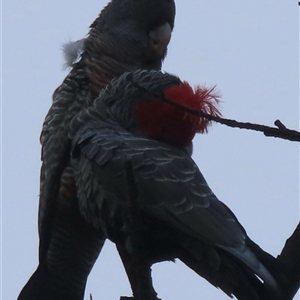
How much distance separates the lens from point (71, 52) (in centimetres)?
446

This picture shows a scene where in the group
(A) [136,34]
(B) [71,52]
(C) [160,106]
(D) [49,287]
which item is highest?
(A) [136,34]

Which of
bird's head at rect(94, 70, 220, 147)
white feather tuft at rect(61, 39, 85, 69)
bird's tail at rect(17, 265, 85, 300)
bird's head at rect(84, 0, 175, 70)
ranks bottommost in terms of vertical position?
bird's tail at rect(17, 265, 85, 300)

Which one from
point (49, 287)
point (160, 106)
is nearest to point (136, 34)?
point (160, 106)

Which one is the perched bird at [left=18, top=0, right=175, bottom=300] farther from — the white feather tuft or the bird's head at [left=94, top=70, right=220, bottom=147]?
the bird's head at [left=94, top=70, right=220, bottom=147]

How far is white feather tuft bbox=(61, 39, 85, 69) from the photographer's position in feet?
14.5

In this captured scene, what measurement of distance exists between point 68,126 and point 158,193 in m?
1.20

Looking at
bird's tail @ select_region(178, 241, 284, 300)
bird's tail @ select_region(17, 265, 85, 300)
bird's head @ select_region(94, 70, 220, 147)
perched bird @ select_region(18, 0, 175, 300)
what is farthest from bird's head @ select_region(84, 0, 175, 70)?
bird's tail @ select_region(178, 241, 284, 300)

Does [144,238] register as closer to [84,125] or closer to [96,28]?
[84,125]

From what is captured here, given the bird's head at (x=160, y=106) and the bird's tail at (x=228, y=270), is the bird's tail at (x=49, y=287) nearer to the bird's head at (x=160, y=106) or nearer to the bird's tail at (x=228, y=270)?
the bird's head at (x=160, y=106)

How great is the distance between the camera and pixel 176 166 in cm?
279

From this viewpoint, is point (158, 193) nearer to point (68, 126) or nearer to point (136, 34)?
point (68, 126)

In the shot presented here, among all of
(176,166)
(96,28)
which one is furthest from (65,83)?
(176,166)

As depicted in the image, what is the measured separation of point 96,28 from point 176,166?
6.75 ft

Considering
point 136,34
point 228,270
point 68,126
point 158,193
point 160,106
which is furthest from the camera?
point 136,34
